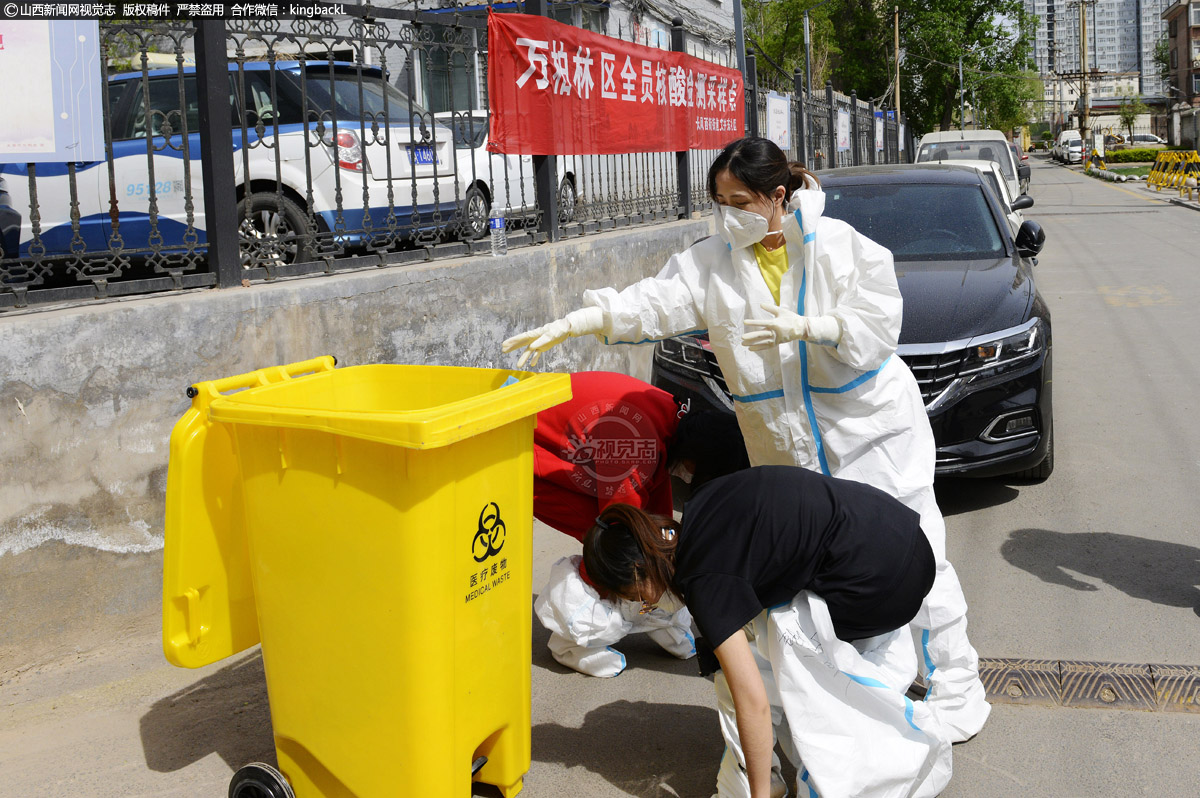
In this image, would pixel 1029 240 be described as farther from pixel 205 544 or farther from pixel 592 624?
pixel 205 544

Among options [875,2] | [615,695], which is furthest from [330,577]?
[875,2]

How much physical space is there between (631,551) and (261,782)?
113 centimetres

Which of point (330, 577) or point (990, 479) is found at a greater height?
point (330, 577)

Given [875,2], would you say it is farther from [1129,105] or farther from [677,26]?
[1129,105]

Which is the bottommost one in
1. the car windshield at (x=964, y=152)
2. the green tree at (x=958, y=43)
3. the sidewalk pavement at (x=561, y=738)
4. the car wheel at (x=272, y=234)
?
the sidewalk pavement at (x=561, y=738)

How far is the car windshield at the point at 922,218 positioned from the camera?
622 cm

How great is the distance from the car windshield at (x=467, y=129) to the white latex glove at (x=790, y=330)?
3387 mm

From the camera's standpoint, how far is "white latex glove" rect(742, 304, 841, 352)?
2.88 metres

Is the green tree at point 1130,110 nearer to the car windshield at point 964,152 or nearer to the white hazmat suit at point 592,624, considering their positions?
the car windshield at point 964,152

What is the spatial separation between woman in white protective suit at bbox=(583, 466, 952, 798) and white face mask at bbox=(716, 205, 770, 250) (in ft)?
2.53

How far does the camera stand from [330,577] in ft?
8.49

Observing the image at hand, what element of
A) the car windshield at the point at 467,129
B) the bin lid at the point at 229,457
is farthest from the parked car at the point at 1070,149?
the bin lid at the point at 229,457

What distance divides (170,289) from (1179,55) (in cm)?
10597

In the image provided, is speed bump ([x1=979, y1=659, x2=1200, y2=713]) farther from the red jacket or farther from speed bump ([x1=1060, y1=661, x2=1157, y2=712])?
the red jacket
